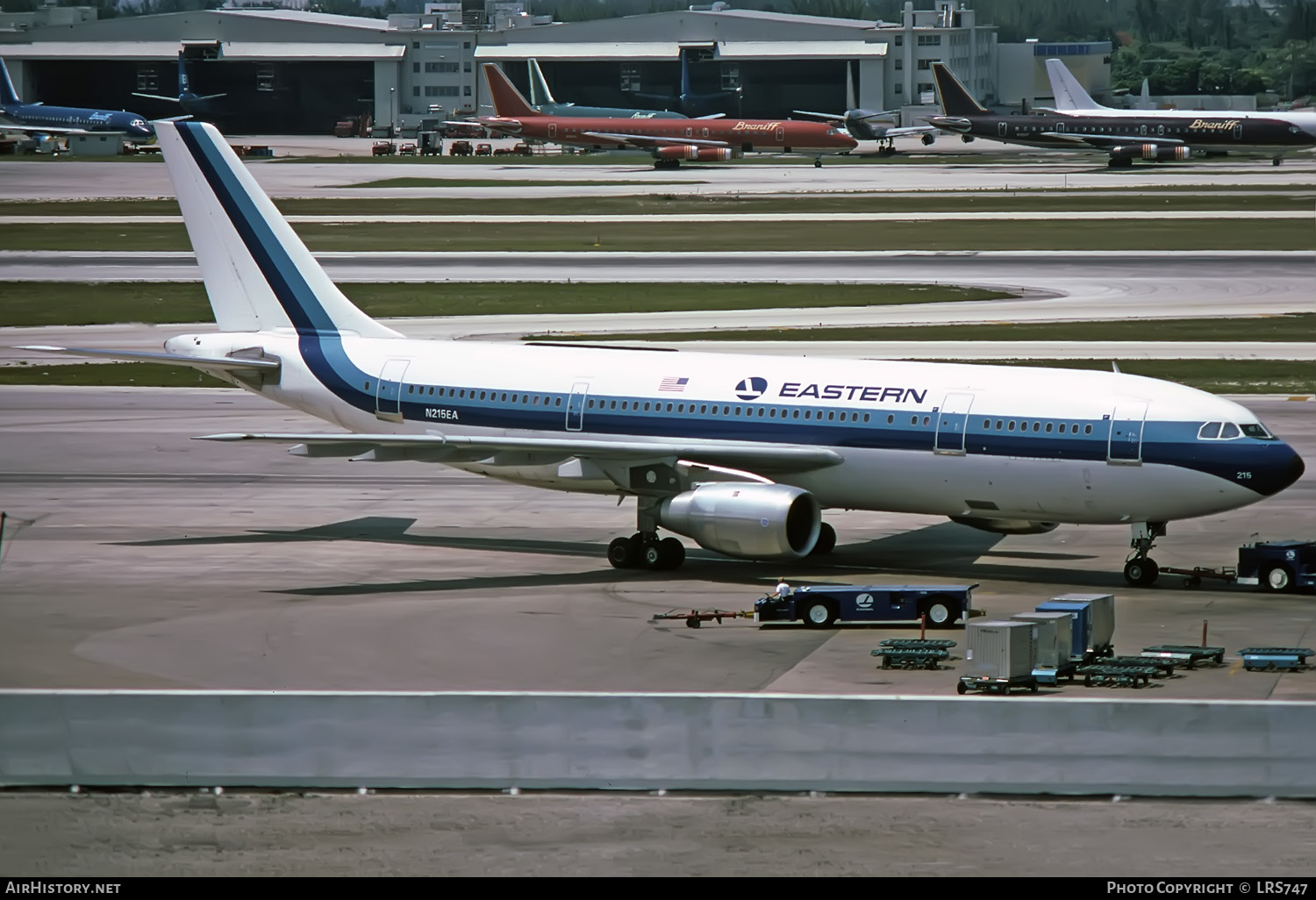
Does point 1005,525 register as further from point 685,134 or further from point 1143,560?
point 685,134

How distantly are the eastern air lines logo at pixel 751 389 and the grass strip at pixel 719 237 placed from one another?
66.8 meters

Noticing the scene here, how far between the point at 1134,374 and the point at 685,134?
13015 cm

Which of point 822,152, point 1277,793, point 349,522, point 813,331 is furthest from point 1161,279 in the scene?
point 822,152

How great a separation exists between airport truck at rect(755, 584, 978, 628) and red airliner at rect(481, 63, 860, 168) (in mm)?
149482

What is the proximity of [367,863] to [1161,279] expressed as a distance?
7322 centimetres

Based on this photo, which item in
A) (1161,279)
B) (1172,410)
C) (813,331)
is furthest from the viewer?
(1161,279)

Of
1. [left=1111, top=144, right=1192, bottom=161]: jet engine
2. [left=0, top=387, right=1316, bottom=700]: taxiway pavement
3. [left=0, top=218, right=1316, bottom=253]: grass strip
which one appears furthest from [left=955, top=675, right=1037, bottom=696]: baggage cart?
[left=1111, top=144, right=1192, bottom=161]: jet engine

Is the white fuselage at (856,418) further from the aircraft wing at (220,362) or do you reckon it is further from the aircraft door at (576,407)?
the aircraft wing at (220,362)

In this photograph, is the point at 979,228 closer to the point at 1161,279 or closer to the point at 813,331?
the point at 1161,279

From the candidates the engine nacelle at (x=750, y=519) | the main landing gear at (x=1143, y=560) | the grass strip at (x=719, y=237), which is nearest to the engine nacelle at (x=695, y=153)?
the grass strip at (x=719, y=237)

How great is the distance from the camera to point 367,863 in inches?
768

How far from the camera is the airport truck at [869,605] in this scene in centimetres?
3092

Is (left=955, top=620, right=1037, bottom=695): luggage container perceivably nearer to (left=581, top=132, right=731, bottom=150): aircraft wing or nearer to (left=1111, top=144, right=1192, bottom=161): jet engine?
(left=1111, top=144, right=1192, bottom=161): jet engine

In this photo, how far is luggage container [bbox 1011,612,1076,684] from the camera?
87.2ft
